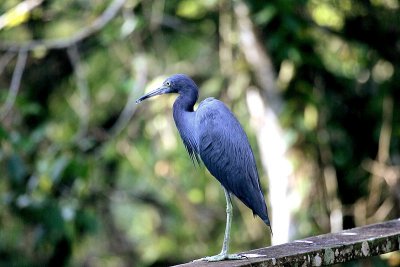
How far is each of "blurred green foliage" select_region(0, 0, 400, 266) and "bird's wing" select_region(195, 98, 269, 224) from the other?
8.81 feet

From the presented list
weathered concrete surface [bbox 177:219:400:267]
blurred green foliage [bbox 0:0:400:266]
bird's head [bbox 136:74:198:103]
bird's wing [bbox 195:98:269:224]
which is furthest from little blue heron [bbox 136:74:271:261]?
blurred green foliage [bbox 0:0:400:266]

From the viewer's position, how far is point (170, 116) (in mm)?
8992

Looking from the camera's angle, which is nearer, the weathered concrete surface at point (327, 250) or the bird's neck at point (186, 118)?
the weathered concrete surface at point (327, 250)

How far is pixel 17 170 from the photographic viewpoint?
7.30 m

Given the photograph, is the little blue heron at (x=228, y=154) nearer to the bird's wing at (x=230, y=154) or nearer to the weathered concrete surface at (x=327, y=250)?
the bird's wing at (x=230, y=154)

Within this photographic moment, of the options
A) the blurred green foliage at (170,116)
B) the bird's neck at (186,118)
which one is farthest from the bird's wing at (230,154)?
the blurred green foliage at (170,116)

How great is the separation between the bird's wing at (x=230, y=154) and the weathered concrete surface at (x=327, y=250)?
37 cm

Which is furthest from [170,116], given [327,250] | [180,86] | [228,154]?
[327,250]

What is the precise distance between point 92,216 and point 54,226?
43 cm

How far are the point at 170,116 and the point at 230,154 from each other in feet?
13.7

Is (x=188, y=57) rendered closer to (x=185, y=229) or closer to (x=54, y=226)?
(x=185, y=229)

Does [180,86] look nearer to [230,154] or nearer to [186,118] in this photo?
[186,118]

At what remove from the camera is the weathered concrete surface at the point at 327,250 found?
4211 mm

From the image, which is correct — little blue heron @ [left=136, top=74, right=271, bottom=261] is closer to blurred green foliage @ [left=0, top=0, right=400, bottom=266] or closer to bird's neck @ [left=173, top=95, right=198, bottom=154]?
bird's neck @ [left=173, top=95, right=198, bottom=154]
